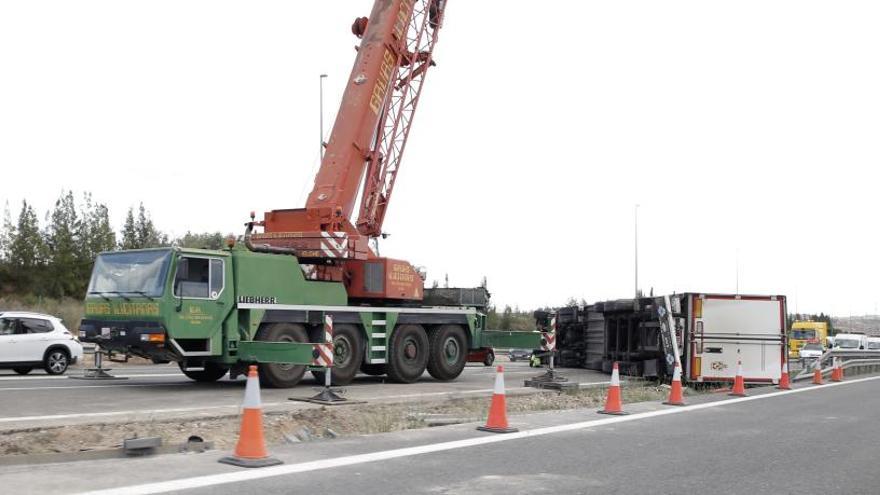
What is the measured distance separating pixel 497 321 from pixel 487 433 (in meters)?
Answer: 47.7

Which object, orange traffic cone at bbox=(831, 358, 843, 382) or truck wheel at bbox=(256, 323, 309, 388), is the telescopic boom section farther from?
orange traffic cone at bbox=(831, 358, 843, 382)

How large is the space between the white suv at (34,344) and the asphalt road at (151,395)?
2.81 feet

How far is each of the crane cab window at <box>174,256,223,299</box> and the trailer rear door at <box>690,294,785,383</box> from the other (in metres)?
10.7

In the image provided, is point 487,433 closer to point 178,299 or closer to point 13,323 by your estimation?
point 178,299

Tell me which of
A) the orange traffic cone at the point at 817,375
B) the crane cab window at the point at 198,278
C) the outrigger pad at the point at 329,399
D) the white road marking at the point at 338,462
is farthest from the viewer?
the orange traffic cone at the point at 817,375

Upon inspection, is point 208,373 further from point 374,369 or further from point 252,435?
point 252,435

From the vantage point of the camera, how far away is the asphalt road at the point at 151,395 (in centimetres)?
1092

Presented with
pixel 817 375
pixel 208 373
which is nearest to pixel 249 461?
pixel 208 373

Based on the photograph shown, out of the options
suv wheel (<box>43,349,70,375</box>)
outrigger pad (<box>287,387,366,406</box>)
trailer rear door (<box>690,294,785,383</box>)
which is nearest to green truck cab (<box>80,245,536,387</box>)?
outrigger pad (<box>287,387,366,406</box>)

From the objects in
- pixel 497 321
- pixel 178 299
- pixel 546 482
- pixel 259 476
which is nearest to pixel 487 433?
pixel 546 482

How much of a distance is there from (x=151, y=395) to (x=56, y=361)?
667 cm

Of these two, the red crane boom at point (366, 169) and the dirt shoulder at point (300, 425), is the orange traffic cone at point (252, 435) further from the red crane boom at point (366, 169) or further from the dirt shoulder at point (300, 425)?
the red crane boom at point (366, 169)

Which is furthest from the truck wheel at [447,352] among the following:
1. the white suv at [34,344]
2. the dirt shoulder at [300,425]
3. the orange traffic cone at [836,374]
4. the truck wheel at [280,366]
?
the orange traffic cone at [836,374]

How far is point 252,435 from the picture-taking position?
7844 millimetres
